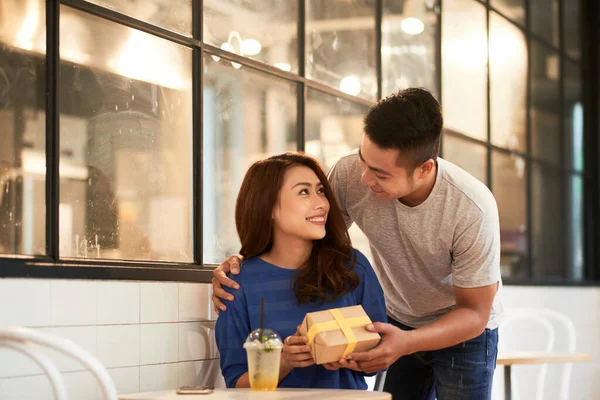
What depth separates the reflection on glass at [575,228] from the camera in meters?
6.80

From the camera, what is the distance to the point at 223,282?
7.55ft

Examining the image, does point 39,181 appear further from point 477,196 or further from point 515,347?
point 515,347

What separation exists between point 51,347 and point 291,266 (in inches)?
36.8

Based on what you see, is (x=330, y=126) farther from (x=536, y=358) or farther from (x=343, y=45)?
(x=536, y=358)

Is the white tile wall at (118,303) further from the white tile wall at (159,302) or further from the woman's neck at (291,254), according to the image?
the woman's neck at (291,254)

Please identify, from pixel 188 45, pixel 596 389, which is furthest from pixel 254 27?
pixel 596 389

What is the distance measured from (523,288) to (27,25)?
4.04 meters

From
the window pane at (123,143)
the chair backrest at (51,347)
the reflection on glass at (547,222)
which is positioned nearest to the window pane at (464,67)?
the reflection on glass at (547,222)

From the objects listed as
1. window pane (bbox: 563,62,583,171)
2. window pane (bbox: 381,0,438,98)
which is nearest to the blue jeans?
window pane (bbox: 381,0,438,98)

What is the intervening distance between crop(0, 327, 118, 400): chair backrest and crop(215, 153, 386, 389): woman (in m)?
0.68

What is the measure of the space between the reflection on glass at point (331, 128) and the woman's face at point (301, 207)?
1.04 metres

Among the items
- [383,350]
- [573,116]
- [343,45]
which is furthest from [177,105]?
[573,116]

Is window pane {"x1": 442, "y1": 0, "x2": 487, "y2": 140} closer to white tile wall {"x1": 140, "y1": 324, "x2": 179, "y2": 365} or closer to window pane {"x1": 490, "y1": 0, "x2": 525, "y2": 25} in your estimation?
window pane {"x1": 490, "y1": 0, "x2": 525, "y2": 25}

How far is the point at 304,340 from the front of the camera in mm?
2021
